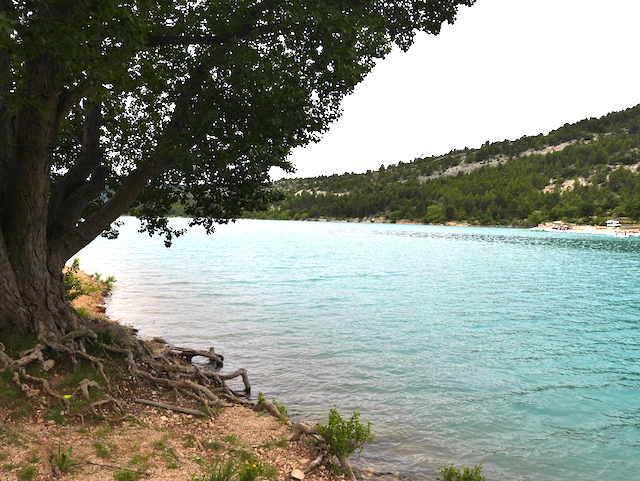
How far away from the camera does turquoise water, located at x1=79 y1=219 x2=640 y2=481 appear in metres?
10.4

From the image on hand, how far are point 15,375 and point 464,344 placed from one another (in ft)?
55.5

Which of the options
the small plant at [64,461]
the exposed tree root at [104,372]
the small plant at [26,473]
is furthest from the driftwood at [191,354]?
the small plant at [26,473]

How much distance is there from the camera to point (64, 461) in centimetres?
604

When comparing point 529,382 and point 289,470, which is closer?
point 289,470

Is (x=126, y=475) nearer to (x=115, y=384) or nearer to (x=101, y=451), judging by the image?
(x=101, y=451)

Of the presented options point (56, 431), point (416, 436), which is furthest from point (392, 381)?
point (56, 431)

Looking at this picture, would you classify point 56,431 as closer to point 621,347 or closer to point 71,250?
point 71,250

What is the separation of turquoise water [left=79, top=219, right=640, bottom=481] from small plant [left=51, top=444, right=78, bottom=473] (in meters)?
5.67

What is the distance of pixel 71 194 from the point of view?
33.9 feet

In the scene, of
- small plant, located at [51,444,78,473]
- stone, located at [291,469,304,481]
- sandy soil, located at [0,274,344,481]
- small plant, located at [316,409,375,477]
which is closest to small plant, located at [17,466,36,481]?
sandy soil, located at [0,274,344,481]

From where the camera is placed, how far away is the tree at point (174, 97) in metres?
7.64

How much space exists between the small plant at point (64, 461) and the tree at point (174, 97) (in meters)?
3.57

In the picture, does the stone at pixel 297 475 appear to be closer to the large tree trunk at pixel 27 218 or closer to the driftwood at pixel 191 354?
the large tree trunk at pixel 27 218

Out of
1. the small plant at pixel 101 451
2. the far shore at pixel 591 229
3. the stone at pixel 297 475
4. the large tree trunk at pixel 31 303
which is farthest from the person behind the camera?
the far shore at pixel 591 229
